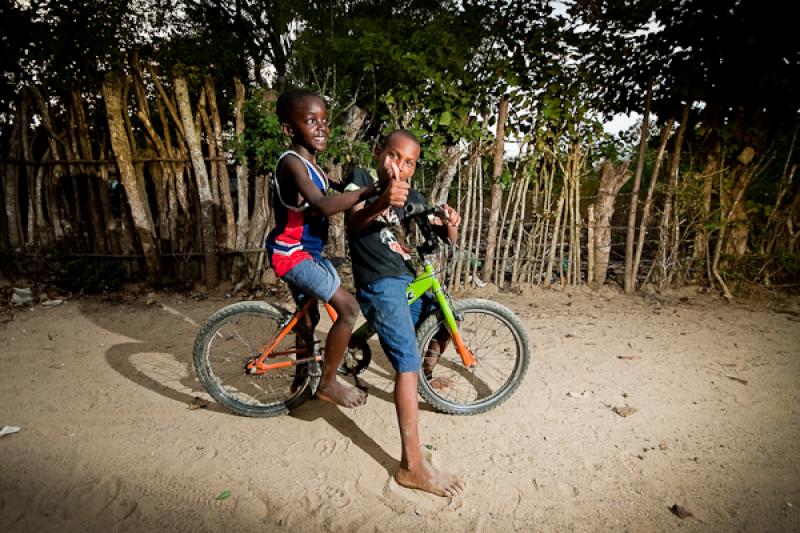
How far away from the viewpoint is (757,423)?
2.56m

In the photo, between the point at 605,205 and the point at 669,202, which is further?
the point at 605,205

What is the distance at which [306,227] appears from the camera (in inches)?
91.3

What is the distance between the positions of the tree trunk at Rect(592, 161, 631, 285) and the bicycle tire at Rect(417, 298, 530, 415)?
1.98 meters

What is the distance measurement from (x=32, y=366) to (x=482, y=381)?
3.74m

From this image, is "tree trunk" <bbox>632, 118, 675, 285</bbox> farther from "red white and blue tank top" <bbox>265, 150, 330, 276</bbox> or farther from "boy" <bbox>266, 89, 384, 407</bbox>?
"red white and blue tank top" <bbox>265, 150, 330, 276</bbox>

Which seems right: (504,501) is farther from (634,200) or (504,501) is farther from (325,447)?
(634,200)

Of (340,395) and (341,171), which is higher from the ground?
(341,171)

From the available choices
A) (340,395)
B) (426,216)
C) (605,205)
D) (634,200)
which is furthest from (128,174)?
(634,200)

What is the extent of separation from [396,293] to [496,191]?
328 centimetres

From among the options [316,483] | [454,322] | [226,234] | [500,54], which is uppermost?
[500,54]

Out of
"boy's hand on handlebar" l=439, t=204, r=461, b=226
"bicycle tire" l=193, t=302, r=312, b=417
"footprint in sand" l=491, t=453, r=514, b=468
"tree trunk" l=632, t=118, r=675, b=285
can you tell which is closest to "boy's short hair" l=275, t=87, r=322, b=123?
"boy's hand on handlebar" l=439, t=204, r=461, b=226

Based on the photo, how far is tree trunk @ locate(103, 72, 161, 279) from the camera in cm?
497

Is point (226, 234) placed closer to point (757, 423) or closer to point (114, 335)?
point (114, 335)

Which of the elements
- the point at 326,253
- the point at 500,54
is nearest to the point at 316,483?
the point at 326,253
